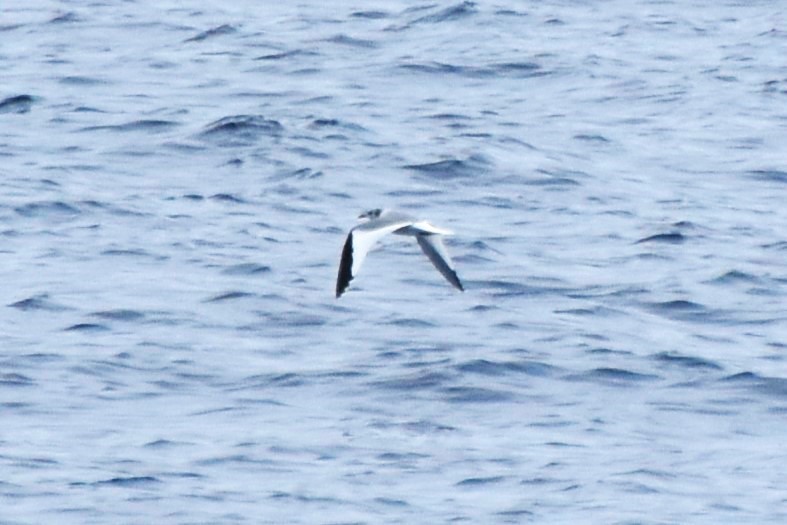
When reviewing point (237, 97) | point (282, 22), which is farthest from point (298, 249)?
point (282, 22)

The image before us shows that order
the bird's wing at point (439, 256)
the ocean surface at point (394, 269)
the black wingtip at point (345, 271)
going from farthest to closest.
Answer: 1. the bird's wing at point (439, 256)
2. the ocean surface at point (394, 269)
3. the black wingtip at point (345, 271)

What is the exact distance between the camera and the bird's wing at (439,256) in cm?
1305

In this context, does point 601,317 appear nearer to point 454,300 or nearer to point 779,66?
point 454,300

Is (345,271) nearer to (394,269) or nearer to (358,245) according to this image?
(358,245)

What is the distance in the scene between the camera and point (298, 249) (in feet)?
55.6

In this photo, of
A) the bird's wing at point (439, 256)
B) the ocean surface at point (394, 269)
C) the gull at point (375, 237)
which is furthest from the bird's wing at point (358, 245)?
the ocean surface at point (394, 269)

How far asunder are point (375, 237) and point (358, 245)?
0.83 feet

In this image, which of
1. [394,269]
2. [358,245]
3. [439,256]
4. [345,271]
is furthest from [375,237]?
[394,269]

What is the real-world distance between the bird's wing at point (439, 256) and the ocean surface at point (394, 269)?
872 mm

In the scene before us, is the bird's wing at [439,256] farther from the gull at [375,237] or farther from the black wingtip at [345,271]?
the black wingtip at [345,271]

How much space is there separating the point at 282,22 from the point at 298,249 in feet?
29.8

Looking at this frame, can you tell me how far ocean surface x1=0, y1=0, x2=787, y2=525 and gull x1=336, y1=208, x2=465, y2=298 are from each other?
0.92 metres

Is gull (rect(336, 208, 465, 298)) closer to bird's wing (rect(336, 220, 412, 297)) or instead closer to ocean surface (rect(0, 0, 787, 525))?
bird's wing (rect(336, 220, 412, 297))

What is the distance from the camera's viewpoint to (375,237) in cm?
1221
